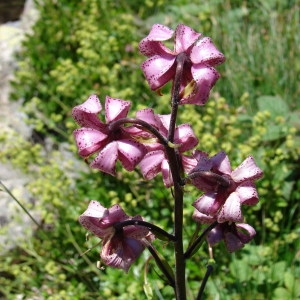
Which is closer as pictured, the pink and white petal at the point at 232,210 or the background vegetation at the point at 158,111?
the pink and white petal at the point at 232,210

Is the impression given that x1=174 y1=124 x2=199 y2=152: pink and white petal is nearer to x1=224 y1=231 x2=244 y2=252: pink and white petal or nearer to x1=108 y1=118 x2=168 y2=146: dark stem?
x1=108 y1=118 x2=168 y2=146: dark stem

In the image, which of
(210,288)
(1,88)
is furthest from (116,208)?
(1,88)

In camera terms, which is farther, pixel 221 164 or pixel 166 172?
pixel 166 172

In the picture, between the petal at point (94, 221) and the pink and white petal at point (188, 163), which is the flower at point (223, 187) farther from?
the petal at point (94, 221)

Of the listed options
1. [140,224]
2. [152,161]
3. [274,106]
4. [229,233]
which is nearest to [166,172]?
[152,161]

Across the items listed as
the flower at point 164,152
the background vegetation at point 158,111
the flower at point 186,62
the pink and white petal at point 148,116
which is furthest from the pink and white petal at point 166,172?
the background vegetation at point 158,111

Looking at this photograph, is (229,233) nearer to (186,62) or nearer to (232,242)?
(232,242)

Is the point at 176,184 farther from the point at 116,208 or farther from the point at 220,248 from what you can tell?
the point at 220,248
